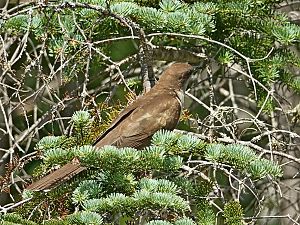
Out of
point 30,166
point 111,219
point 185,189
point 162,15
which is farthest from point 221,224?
point 30,166

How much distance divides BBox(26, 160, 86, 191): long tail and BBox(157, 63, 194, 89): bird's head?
1182 millimetres

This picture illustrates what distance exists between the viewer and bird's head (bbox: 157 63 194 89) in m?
4.75

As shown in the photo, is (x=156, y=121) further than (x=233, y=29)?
No

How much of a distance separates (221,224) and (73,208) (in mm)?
731

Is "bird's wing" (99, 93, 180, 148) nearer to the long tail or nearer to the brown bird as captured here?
the brown bird

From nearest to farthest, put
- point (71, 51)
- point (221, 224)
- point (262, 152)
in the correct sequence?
1. point (221, 224)
2. point (262, 152)
3. point (71, 51)

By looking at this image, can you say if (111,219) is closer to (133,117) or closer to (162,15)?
(133,117)

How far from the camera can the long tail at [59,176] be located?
11.8 feet

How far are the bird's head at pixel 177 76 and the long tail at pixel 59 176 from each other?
3.88 ft

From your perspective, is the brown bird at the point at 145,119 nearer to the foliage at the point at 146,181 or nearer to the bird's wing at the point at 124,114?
the bird's wing at the point at 124,114

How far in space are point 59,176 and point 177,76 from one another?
1.45 metres

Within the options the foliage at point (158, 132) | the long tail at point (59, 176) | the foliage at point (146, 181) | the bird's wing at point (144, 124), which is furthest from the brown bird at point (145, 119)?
the foliage at point (146, 181)

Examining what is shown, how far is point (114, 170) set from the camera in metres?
3.47

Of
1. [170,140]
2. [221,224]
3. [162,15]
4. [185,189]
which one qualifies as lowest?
[221,224]
